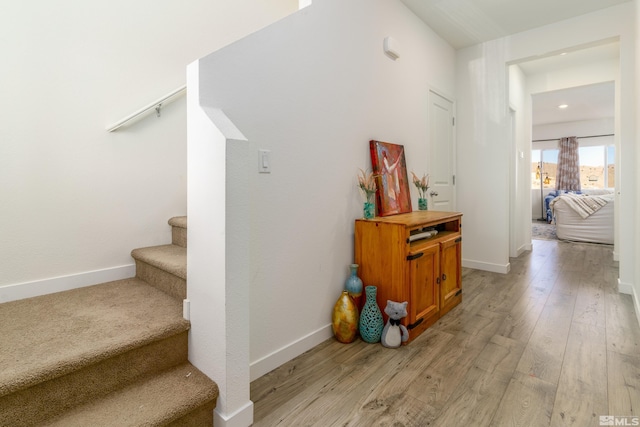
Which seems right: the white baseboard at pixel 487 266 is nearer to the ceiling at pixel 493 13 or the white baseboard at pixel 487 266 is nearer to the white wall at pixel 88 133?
the ceiling at pixel 493 13

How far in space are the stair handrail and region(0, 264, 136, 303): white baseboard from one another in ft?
2.96

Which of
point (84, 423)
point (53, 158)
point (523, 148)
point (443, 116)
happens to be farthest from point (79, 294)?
point (523, 148)

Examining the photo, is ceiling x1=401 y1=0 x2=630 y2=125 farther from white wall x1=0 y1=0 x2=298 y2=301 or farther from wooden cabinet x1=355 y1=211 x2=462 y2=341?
white wall x1=0 y1=0 x2=298 y2=301

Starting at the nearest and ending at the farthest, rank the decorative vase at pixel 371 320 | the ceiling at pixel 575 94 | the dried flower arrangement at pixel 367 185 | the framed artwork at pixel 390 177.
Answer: the decorative vase at pixel 371 320 → the dried flower arrangement at pixel 367 185 → the framed artwork at pixel 390 177 → the ceiling at pixel 575 94

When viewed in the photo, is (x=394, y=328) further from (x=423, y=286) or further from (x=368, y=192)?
(x=368, y=192)

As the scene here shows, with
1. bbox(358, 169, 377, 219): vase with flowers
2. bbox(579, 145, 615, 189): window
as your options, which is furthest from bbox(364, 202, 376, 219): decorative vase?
bbox(579, 145, 615, 189): window

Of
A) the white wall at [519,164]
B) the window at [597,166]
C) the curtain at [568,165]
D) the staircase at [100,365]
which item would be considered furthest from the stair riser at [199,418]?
the window at [597,166]

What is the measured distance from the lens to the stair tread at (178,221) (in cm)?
212

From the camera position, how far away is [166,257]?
1.88 meters

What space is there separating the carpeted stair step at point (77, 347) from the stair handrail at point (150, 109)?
104 centimetres

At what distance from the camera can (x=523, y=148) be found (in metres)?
4.96

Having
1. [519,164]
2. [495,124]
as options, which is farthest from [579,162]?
[495,124]

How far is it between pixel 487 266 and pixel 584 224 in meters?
3.26

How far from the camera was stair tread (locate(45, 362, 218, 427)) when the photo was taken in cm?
109
